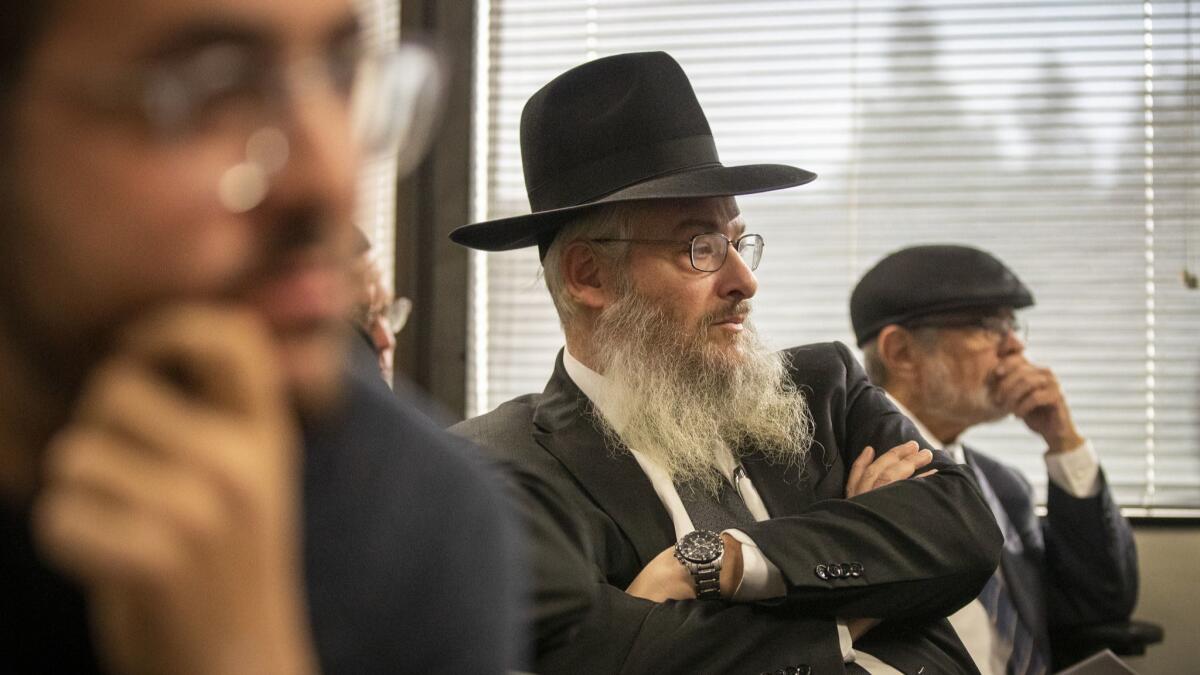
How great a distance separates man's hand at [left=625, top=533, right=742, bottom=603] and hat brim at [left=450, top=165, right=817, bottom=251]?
657mm

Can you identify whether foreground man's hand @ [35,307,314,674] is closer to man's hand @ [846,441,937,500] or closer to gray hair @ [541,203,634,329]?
man's hand @ [846,441,937,500]

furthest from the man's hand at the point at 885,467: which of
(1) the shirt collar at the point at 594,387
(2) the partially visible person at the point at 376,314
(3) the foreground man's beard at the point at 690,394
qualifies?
(2) the partially visible person at the point at 376,314

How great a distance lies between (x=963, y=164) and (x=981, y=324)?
733 millimetres

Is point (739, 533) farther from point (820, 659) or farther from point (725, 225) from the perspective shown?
point (725, 225)

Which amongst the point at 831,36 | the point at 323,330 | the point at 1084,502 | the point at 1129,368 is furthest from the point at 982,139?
the point at 323,330

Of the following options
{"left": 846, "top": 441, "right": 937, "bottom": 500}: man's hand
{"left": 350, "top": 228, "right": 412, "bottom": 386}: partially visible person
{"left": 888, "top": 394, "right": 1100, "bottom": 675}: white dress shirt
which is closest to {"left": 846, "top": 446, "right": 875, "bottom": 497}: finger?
{"left": 846, "top": 441, "right": 937, "bottom": 500}: man's hand

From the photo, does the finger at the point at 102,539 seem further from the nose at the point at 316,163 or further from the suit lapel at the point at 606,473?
the suit lapel at the point at 606,473

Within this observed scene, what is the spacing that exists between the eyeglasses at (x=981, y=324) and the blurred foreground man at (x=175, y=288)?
8.92 feet

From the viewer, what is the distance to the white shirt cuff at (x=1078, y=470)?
308 cm

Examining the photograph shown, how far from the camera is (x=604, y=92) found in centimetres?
236

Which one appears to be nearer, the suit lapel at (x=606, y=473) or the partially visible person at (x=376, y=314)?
the suit lapel at (x=606, y=473)

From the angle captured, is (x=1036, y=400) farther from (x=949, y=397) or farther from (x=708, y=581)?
(x=708, y=581)

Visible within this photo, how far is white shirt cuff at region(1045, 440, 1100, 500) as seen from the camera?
3.08 m

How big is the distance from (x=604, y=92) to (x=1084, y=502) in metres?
1.67
